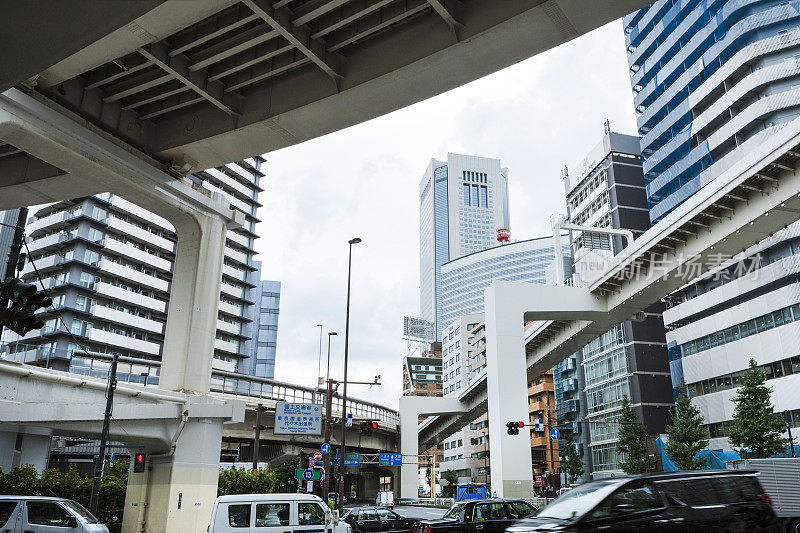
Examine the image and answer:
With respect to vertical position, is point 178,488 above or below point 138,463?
below

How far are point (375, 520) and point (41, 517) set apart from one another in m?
A: 9.63

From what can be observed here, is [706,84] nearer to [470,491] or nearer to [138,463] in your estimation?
[470,491]

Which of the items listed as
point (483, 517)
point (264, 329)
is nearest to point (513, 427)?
point (483, 517)

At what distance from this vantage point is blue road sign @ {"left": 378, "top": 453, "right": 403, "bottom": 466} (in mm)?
50344

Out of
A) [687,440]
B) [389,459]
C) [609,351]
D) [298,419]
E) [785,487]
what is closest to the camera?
[785,487]

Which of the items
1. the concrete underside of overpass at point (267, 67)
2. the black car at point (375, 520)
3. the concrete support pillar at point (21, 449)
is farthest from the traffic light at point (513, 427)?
the concrete support pillar at point (21, 449)

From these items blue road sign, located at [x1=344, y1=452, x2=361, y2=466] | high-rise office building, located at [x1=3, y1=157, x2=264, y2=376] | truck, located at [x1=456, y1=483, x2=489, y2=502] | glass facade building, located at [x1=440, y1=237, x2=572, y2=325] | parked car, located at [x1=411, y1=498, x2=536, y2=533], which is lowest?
truck, located at [x1=456, y1=483, x2=489, y2=502]

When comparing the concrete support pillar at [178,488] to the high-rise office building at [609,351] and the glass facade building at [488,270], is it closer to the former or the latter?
the high-rise office building at [609,351]

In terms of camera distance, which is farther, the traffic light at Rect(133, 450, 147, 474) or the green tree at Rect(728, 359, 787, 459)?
the green tree at Rect(728, 359, 787, 459)

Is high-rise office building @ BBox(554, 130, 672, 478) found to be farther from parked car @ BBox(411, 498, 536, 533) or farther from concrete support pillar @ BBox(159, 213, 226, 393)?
parked car @ BBox(411, 498, 536, 533)

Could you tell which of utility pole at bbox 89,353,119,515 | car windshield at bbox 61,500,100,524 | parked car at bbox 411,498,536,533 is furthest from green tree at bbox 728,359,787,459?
car windshield at bbox 61,500,100,524

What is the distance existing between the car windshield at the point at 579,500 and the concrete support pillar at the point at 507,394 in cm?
2465

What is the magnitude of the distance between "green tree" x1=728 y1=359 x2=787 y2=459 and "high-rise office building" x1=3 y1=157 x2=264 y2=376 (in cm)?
5176

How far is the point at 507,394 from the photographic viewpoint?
3512 centimetres
